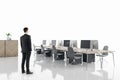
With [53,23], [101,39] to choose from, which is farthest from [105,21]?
[53,23]

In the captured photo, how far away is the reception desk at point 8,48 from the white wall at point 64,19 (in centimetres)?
164

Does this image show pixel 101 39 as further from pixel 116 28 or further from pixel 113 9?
pixel 113 9

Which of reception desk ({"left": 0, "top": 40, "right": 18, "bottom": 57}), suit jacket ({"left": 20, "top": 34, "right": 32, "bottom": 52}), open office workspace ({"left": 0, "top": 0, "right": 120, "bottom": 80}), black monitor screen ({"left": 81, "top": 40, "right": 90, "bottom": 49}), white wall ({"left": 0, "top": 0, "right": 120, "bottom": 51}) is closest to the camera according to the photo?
suit jacket ({"left": 20, "top": 34, "right": 32, "bottom": 52})

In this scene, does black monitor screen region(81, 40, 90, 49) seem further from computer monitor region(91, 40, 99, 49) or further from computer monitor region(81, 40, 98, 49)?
computer monitor region(91, 40, 99, 49)

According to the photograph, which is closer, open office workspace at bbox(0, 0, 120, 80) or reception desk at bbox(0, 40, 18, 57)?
reception desk at bbox(0, 40, 18, 57)

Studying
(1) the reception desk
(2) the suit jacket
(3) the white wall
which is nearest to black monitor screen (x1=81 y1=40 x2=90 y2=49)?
(2) the suit jacket

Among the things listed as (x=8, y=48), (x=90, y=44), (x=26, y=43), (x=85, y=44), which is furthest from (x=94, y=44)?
→ (x=8, y=48)

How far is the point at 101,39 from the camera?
13.4m

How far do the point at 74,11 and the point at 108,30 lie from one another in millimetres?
2824

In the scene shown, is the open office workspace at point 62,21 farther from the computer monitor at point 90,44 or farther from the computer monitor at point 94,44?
the computer monitor at point 94,44

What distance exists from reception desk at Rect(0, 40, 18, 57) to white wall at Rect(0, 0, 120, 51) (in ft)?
5.37

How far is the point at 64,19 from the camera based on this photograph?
1406cm

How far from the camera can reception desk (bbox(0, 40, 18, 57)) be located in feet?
37.1

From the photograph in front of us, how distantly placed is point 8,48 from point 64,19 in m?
4.80
